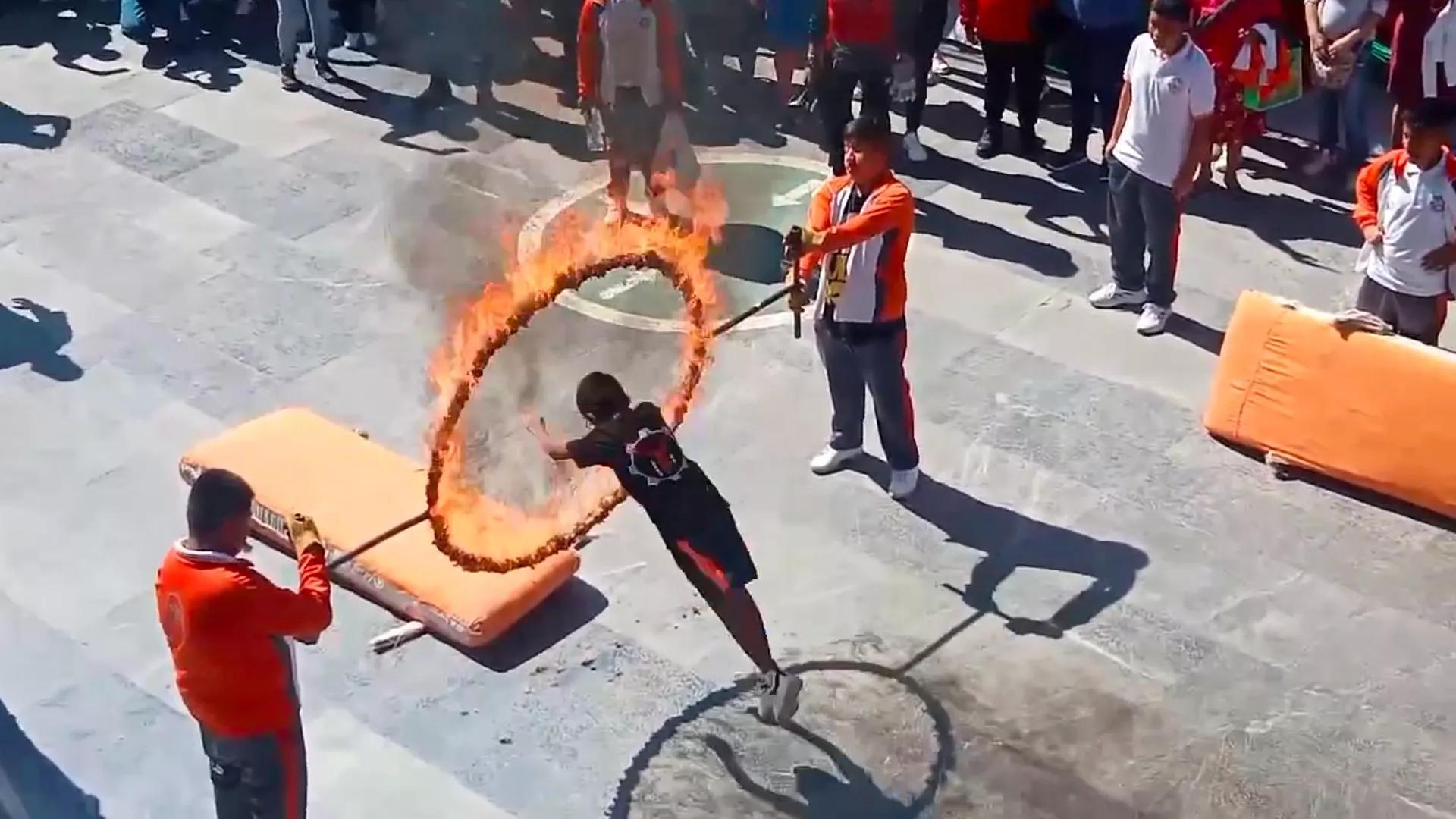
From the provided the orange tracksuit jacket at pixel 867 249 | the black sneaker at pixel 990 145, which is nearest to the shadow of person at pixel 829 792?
the orange tracksuit jacket at pixel 867 249

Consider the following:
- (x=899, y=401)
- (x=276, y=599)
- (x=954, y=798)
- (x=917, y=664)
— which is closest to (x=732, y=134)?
(x=899, y=401)

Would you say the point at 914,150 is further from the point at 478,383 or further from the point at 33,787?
the point at 33,787

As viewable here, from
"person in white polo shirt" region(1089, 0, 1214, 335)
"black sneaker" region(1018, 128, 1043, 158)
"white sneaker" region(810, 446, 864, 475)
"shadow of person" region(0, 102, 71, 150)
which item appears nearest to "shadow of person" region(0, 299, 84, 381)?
"shadow of person" region(0, 102, 71, 150)

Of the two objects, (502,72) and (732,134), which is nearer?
(732,134)

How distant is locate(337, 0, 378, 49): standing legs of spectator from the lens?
1416cm

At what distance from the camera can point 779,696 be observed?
22.1ft

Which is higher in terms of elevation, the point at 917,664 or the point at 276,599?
the point at 276,599

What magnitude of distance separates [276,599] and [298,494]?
261 centimetres

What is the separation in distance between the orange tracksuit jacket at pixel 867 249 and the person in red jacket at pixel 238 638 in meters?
2.94

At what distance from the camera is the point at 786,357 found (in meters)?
9.45

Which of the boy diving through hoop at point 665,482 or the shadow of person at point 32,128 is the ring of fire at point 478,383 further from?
the shadow of person at point 32,128

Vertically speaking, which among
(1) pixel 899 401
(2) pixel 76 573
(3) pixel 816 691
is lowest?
(2) pixel 76 573

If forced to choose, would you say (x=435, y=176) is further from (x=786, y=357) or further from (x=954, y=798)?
(x=954, y=798)

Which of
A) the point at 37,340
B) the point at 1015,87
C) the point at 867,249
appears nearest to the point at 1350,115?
the point at 1015,87
